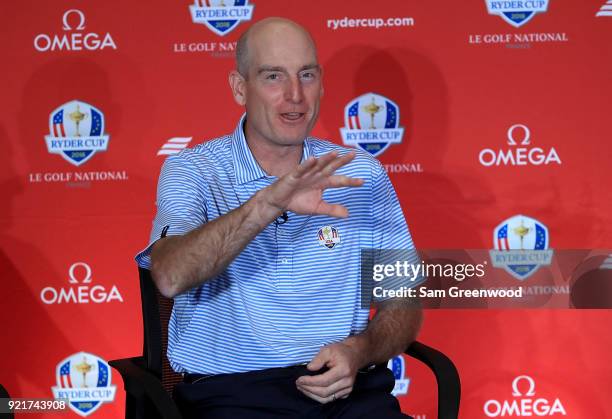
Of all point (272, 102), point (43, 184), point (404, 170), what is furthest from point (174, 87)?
point (272, 102)

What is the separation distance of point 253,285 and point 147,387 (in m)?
0.39

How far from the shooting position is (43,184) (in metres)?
3.32

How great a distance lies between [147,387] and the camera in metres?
1.82

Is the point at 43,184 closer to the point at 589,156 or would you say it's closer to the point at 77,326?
the point at 77,326

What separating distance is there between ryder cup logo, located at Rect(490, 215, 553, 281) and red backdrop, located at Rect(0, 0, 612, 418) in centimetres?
4

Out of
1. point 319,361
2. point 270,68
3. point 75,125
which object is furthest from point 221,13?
point 319,361

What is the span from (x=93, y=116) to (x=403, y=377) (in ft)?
5.70

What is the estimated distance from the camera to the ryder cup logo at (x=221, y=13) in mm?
3289

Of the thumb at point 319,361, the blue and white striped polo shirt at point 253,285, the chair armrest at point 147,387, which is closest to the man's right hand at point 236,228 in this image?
the blue and white striped polo shirt at point 253,285

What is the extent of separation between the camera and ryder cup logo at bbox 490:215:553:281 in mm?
3277

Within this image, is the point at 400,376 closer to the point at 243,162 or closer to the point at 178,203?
the point at 243,162

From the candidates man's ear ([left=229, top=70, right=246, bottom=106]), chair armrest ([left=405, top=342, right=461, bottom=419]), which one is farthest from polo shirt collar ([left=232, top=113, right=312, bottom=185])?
chair armrest ([left=405, top=342, right=461, bottom=419])

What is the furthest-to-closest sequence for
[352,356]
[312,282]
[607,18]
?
[607,18]
[312,282]
[352,356]

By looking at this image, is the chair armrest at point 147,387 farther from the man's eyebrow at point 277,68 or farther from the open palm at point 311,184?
the man's eyebrow at point 277,68
